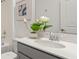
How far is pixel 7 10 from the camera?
257cm

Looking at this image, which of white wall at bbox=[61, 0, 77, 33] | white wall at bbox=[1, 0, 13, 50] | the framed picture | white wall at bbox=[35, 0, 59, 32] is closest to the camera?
white wall at bbox=[61, 0, 77, 33]

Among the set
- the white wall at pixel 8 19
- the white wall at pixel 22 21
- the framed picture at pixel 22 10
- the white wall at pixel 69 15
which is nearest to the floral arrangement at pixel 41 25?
the white wall at pixel 69 15

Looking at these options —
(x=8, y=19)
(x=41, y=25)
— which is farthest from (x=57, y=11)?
(x=8, y=19)

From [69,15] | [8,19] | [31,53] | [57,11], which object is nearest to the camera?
[31,53]

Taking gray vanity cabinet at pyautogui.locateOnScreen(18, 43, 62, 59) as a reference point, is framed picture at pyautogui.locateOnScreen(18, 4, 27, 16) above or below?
above

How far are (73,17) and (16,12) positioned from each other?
1438mm

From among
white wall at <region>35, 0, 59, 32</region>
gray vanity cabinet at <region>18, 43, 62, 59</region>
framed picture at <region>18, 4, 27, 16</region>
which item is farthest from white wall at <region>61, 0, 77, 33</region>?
framed picture at <region>18, 4, 27, 16</region>

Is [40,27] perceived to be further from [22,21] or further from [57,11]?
[22,21]

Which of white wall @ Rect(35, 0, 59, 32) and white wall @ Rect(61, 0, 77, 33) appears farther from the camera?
white wall @ Rect(35, 0, 59, 32)

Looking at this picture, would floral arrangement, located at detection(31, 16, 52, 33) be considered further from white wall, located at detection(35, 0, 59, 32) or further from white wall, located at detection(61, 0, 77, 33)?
white wall, located at detection(61, 0, 77, 33)

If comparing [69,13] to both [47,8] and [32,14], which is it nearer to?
[47,8]

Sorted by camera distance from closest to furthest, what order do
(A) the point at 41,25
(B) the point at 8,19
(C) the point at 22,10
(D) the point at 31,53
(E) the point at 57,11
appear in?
(D) the point at 31,53
(E) the point at 57,11
(A) the point at 41,25
(C) the point at 22,10
(B) the point at 8,19

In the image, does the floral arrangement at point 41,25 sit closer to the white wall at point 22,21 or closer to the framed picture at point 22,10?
the white wall at point 22,21

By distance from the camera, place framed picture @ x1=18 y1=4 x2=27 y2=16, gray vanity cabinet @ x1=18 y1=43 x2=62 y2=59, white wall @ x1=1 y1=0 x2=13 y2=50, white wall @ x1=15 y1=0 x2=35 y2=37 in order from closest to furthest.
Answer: gray vanity cabinet @ x1=18 y1=43 x2=62 y2=59, white wall @ x1=15 y1=0 x2=35 y2=37, framed picture @ x1=18 y1=4 x2=27 y2=16, white wall @ x1=1 y1=0 x2=13 y2=50
